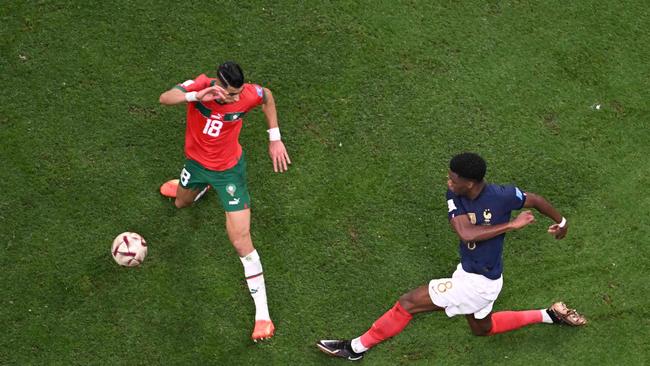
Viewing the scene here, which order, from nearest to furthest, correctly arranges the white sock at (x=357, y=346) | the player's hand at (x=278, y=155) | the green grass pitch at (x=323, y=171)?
the player's hand at (x=278, y=155) → the white sock at (x=357, y=346) → the green grass pitch at (x=323, y=171)

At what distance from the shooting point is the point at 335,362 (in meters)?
9.02

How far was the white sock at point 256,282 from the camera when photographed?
878cm

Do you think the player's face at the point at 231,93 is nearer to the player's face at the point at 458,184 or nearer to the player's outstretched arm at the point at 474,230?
the player's face at the point at 458,184

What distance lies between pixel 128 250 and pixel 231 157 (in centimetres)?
149

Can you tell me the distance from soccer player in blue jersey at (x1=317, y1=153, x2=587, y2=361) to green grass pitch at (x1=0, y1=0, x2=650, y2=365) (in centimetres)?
31

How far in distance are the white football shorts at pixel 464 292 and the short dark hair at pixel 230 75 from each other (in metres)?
2.80

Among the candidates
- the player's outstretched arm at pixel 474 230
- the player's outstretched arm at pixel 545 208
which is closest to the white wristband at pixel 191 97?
the player's outstretched arm at pixel 474 230

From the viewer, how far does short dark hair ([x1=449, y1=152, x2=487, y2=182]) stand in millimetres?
7168

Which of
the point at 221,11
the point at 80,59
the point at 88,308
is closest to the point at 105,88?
the point at 80,59

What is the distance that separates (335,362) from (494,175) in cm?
301

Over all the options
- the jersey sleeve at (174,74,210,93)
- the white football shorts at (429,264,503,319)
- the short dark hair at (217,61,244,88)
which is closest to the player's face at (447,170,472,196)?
the white football shorts at (429,264,503,319)

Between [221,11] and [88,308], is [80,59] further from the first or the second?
[88,308]

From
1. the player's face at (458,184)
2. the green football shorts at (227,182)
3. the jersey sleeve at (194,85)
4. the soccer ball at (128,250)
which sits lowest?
the soccer ball at (128,250)

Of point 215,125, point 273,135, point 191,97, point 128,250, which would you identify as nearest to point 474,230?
point 273,135
